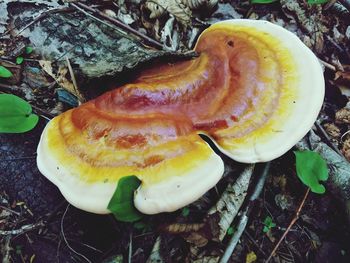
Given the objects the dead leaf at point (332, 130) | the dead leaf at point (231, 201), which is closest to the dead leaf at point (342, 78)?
the dead leaf at point (332, 130)

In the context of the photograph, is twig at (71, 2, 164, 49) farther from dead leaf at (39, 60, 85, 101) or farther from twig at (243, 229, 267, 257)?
twig at (243, 229, 267, 257)

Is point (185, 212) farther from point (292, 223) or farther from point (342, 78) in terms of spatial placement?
point (342, 78)

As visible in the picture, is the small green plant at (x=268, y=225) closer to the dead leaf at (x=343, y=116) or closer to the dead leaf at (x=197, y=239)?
the dead leaf at (x=197, y=239)

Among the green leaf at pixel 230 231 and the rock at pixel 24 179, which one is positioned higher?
the rock at pixel 24 179

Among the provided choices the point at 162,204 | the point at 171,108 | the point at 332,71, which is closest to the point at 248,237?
the point at 162,204

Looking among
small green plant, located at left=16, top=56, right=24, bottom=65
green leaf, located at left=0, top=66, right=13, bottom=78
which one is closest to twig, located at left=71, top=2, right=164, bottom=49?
small green plant, located at left=16, top=56, right=24, bottom=65
